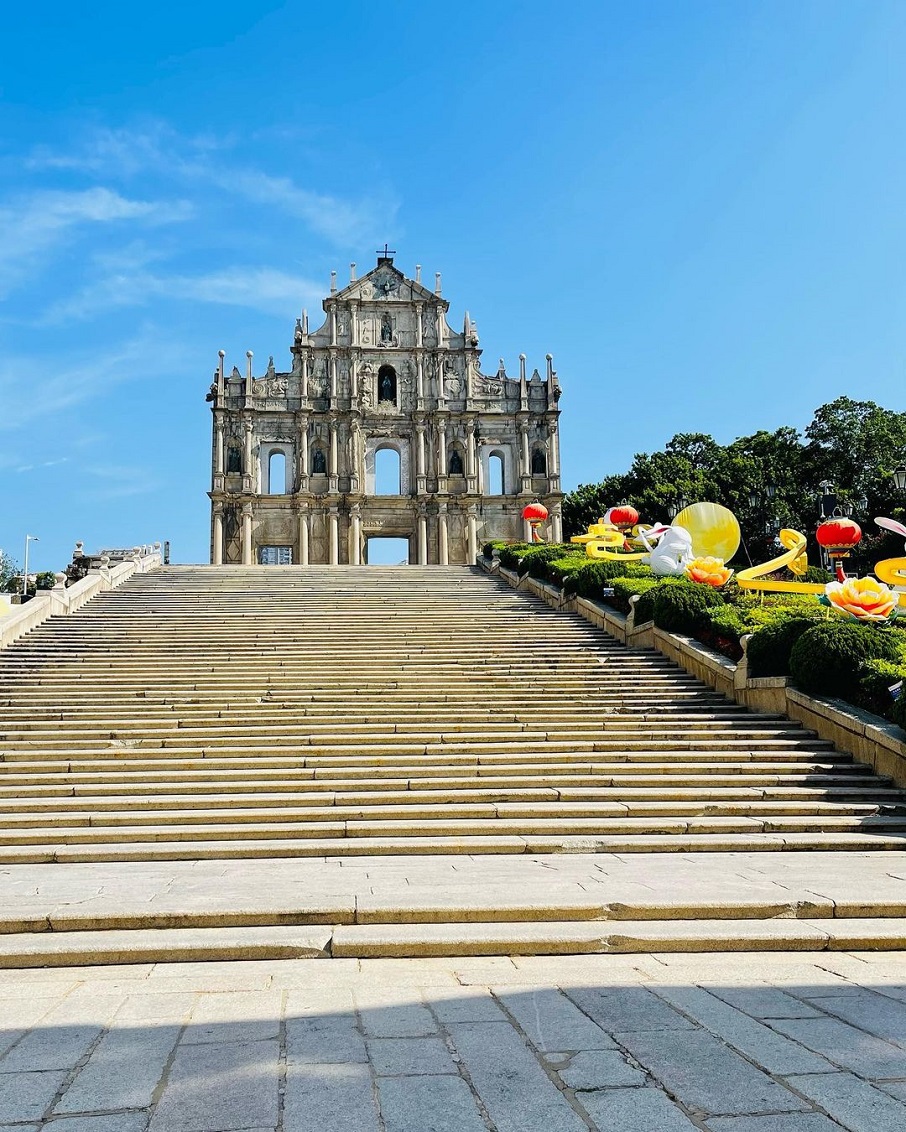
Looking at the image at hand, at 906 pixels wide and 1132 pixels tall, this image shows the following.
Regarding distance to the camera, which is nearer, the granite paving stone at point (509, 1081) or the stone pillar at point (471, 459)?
the granite paving stone at point (509, 1081)

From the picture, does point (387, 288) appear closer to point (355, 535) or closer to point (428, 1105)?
point (355, 535)

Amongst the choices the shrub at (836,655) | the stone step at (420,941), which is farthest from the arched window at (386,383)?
the stone step at (420,941)

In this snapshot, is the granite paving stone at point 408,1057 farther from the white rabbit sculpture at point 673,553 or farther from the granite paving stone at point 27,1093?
the white rabbit sculpture at point 673,553

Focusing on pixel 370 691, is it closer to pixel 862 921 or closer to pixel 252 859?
pixel 252 859

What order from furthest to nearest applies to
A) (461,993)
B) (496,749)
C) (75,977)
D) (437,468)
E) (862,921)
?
(437,468)
(496,749)
(862,921)
(75,977)
(461,993)

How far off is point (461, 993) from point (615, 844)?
168 inches

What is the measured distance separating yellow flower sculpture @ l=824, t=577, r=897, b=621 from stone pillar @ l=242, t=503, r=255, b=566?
117ft

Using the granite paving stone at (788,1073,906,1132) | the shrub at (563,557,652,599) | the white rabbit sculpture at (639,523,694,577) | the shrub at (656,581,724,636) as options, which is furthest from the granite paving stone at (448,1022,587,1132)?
the white rabbit sculpture at (639,523,694,577)

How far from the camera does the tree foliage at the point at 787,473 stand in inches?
1828

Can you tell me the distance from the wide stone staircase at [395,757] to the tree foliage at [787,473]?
31.9 meters

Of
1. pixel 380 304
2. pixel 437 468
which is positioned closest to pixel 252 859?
pixel 437 468

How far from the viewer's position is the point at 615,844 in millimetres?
8781

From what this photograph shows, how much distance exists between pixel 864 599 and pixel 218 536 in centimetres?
3701

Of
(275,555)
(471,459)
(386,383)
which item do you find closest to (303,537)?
(275,555)
